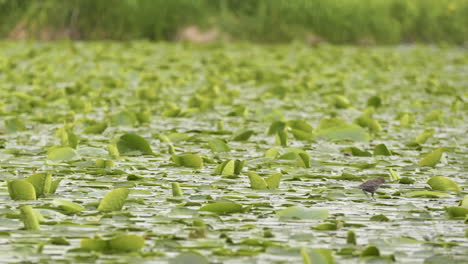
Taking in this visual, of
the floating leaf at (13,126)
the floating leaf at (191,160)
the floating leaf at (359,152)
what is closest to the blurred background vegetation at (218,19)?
the floating leaf at (13,126)

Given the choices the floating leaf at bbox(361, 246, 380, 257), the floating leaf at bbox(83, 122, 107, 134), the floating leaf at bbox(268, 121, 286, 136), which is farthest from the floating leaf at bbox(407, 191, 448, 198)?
the floating leaf at bbox(83, 122, 107, 134)

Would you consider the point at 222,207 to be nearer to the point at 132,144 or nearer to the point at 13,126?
the point at 132,144

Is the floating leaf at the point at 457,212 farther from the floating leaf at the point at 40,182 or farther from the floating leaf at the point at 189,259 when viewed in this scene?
the floating leaf at the point at 40,182

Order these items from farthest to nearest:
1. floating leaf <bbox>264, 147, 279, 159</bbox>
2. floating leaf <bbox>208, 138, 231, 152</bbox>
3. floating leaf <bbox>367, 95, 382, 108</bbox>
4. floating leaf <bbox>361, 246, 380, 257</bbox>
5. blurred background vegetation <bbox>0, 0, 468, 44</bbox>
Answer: blurred background vegetation <bbox>0, 0, 468, 44</bbox> < floating leaf <bbox>367, 95, 382, 108</bbox> < floating leaf <bbox>208, 138, 231, 152</bbox> < floating leaf <bbox>264, 147, 279, 159</bbox> < floating leaf <bbox>361, 246, 380, 257</bbox>

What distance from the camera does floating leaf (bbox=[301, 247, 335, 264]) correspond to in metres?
2.23

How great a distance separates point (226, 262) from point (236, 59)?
874cm

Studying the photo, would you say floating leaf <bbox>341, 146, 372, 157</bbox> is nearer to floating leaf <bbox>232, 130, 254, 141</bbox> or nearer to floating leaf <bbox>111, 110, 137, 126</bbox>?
floating leaf <bbox>232, 130, 254, 141</bbox>

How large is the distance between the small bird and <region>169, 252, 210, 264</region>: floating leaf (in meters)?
1.13

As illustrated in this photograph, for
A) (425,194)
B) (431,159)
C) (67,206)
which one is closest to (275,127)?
(431,159)

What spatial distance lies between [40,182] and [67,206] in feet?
1.11

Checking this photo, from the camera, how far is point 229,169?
144 inches

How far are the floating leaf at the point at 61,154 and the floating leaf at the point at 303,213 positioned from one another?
1.36 metres

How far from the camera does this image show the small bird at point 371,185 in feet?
10.9

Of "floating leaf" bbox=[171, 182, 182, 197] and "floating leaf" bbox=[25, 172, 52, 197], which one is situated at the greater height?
"floating leaf" bbox=[25, 172, 52, 197]
